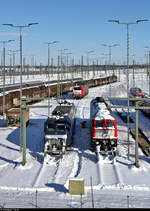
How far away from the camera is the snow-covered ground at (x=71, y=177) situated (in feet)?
49.1

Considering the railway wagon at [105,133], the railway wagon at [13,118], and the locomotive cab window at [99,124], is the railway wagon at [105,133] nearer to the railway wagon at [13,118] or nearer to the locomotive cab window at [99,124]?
the locomotive cab window at [99,124]

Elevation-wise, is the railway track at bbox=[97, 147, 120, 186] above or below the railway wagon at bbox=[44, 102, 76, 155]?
below

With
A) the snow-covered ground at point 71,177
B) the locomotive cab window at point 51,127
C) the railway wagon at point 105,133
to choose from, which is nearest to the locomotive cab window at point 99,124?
the railway wagon at point 105,133

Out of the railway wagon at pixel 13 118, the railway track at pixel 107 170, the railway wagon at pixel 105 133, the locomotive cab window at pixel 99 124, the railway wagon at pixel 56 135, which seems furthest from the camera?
the railway wagon at pixel 13 118

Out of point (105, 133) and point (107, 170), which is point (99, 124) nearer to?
point (105, 133)

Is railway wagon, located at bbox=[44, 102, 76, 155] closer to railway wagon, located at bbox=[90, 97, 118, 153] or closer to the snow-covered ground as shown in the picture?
the snow-covered ground

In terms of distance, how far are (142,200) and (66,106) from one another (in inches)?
700

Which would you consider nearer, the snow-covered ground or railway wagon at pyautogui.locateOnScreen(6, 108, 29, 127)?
the snow-covered ground

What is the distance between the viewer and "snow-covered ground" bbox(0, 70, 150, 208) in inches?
589

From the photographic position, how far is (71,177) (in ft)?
55.6

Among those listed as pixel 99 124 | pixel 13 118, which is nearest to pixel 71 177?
pixel 99 124

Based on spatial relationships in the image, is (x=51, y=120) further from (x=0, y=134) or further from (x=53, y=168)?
(x=0, y=134)

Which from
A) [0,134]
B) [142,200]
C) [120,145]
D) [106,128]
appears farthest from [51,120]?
[142,200]

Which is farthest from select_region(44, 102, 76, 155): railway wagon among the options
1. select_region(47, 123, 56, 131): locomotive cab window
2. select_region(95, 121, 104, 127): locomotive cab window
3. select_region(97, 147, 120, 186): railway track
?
select_region(97, 147, 120, 186): railway track
